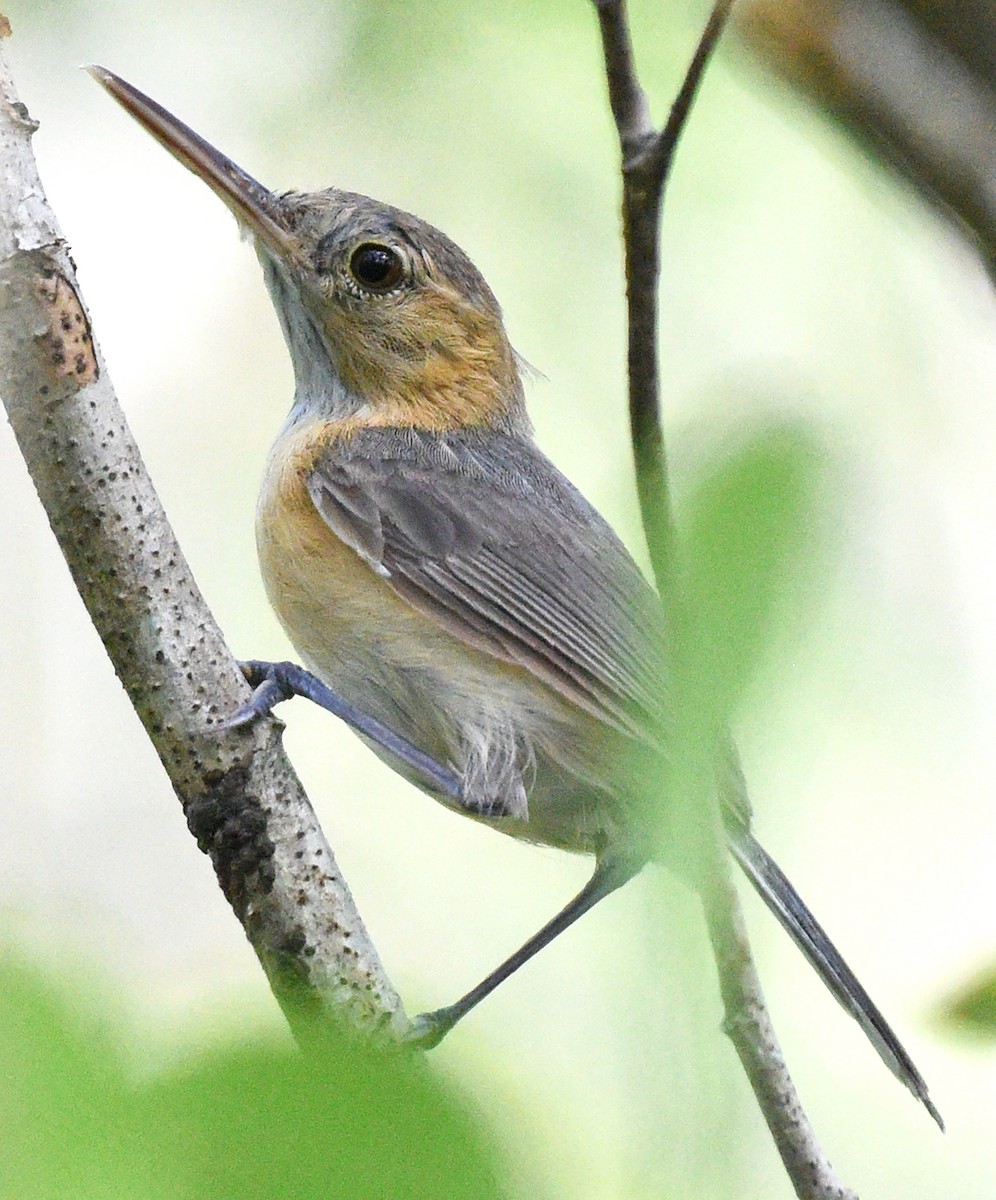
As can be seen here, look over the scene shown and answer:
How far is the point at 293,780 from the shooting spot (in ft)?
8.73

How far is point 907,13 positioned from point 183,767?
1872 millimetres

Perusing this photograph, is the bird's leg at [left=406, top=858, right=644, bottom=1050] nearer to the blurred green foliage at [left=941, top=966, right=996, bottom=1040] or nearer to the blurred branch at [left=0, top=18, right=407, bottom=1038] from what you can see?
the blurred branch at [left=0, top=18, right=407, bottom=1038]

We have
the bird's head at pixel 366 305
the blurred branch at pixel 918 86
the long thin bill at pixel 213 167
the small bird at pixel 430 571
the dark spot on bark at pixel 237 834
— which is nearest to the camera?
the blurred branch at pixel 918 86

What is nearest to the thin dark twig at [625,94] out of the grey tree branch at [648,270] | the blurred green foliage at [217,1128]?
the grey tree branch at [648,270]

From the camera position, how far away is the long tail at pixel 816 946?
3088 millimetres

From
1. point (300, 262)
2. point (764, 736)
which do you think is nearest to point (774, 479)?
point (764, 736)

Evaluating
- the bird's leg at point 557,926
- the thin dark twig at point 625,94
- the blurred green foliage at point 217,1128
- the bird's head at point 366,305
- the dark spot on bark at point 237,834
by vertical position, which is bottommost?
the bird's leg at point 557,926

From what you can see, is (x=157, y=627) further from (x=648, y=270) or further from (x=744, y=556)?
(x=744, y=556)

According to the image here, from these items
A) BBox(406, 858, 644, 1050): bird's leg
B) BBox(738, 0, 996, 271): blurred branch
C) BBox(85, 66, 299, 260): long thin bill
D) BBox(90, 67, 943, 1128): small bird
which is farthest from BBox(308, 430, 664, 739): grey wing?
BBox(738, 0, 996, 271): blurred branch

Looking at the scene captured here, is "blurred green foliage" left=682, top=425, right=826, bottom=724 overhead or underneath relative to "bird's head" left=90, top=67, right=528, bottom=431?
underneath

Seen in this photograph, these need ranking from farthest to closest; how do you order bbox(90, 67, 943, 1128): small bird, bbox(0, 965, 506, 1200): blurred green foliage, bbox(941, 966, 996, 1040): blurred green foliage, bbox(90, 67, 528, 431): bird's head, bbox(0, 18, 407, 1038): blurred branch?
bbox(90, 67, 528, 431): bird's head, bbox(90, 67, 943, 1128): small bird, bbox(0, 18, 407, 1038): blurred branch, bbox(941, 966, 996, 1040): blurred green foliage, bbox(0, 965, 506, 1200): blurred green foliage

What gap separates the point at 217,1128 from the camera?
68cm

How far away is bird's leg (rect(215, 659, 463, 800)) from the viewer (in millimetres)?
3018

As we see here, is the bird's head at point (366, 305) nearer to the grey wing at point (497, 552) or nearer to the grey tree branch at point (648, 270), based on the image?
the grey wing at point (497, 552)
